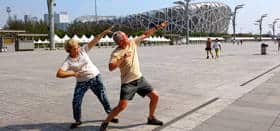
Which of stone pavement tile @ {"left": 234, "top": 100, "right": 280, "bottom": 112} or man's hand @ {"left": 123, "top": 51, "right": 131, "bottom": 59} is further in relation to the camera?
stone pavement tile @ {"left": 234, "top": 100, "right": 280, "bottom": 112}

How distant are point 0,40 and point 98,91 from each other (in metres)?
34.6

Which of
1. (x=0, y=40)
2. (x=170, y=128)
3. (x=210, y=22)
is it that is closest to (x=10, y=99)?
(x=170, y=128)

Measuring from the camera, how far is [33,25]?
3135 inches

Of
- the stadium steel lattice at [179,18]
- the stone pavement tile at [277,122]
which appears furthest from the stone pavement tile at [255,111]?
the stadium steel lattice at [179,18]

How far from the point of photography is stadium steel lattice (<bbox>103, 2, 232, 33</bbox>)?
136 m

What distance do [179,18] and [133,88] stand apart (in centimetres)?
13154

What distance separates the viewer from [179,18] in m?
135

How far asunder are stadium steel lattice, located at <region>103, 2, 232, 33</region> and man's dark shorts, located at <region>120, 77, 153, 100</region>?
414 feet

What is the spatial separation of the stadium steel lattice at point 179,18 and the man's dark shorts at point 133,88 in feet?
414

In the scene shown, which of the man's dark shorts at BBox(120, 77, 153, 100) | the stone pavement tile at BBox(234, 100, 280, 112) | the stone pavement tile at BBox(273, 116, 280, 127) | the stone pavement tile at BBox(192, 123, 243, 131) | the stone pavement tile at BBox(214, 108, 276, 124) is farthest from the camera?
the stone pavement tile at BBox(234, 100, 280, 112)

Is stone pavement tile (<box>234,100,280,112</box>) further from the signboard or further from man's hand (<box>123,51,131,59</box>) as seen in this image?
the signboard

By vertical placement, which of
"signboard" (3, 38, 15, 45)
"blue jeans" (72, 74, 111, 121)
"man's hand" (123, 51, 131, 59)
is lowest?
"blue jeans" (72, 74, 111, 121)

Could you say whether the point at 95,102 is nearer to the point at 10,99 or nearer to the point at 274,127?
the point at 10,99

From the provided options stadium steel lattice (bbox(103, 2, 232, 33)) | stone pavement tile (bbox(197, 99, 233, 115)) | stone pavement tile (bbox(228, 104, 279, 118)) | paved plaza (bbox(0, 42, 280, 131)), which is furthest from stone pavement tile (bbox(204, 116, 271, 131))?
stadium steel lattice (bbox(103, 2, 232, 33))
